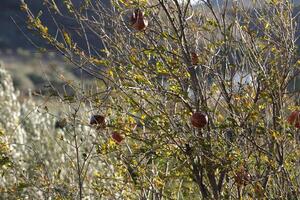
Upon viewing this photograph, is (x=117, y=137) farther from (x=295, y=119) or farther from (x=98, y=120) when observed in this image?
(x=295, y=119)

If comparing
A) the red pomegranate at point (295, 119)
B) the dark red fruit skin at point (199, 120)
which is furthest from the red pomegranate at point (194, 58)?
the red pomegranate at point (295, 119)

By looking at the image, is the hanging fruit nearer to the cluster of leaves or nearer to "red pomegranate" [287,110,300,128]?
the cluster of leaves

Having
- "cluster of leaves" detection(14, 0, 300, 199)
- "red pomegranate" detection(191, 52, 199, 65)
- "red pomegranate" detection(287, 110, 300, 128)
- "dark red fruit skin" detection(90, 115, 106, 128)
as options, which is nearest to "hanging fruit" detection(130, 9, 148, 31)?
"cluster of leaves" detection(14, 0, 300, 199)

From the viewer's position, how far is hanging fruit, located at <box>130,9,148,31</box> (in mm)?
4094

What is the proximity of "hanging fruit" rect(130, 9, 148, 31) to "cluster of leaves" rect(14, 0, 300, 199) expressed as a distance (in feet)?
0.05

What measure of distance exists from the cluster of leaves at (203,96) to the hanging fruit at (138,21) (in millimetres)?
14

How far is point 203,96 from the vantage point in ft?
14.1

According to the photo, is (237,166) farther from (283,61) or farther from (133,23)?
(133,23)

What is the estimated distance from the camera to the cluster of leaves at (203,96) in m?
3.98

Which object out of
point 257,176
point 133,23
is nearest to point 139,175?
point 257,176

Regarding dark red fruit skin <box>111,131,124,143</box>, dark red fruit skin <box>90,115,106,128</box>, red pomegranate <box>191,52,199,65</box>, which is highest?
red pomegranate <box>191,52,199,65</box>

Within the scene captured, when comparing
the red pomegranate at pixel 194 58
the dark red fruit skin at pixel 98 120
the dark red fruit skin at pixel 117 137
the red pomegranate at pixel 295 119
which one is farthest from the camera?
the dark red fruit skin at pixel 117 137

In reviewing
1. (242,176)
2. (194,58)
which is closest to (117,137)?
(194,58)

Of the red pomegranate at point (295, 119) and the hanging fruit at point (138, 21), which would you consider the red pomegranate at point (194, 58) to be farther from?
the red pomegranate at point (295, 119)
